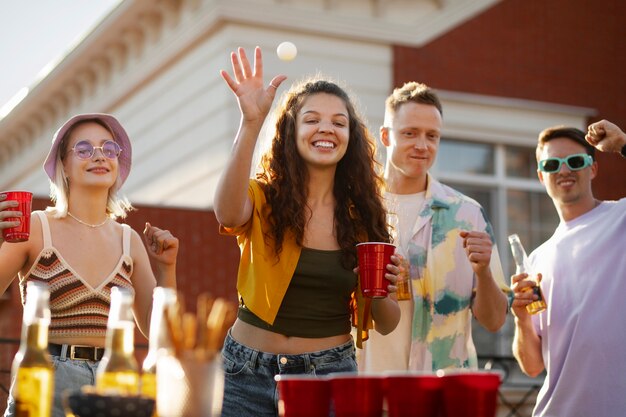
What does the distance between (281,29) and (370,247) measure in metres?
7.54

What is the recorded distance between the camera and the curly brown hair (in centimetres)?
373

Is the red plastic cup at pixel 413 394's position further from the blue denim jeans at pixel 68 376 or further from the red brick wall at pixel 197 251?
the red brick wall at pixel 197 251

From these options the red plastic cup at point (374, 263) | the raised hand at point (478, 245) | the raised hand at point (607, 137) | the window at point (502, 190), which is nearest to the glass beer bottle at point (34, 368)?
the red plastic cup at point (374, 263)

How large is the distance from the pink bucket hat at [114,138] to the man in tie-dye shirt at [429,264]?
1131 millimetres

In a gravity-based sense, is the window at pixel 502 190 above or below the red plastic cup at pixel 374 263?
above

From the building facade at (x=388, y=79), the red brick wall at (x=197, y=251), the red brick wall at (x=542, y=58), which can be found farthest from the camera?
the red brick wall at (x=542, y=58)

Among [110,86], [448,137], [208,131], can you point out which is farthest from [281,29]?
[110,86]

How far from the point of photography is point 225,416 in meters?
3.58

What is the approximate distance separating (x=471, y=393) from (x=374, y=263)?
120cm

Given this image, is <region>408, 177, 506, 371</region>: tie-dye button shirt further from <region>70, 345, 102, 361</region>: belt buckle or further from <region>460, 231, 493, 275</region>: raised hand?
<region>70, 345, 102, 361</region>: belt buckle

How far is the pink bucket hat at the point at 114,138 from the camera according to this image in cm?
394

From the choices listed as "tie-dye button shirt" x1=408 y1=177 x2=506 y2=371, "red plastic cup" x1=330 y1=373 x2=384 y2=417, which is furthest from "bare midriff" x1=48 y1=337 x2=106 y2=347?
"red plastic cup" x1=330 y1=373 x2=384 y2=417

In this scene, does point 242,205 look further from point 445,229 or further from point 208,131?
point 208,131

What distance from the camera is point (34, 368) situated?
7.72 feet
